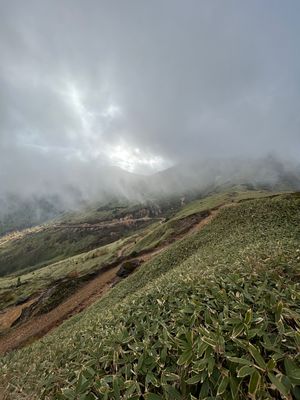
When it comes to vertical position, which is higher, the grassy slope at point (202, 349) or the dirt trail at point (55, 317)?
the grassy slope at point (202, 349)

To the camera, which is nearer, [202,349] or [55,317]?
[202,349]

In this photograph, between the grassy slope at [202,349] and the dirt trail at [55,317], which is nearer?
the grassy slope at [202,349]

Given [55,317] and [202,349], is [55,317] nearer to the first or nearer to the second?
[55,317]

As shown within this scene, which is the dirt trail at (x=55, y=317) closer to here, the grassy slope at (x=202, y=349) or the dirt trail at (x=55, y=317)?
the dirt trail at (x=55, y=317)

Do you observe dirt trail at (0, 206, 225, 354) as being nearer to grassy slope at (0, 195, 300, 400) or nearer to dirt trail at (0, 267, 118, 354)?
dirt trail at (0, 267, 118, 354)

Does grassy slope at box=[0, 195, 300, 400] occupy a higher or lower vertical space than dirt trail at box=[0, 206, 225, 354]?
higher

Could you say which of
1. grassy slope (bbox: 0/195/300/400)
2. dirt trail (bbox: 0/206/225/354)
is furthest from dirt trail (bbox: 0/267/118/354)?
→ grassy slope (bbox: 0/195/300/400)

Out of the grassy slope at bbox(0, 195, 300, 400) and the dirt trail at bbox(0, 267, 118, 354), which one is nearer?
the grassy slope at bbox(0, 195, 300, 400)

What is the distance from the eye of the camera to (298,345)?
14.6ft

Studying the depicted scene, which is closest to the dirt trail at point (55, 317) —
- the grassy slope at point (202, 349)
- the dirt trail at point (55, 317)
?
the dirt trail at point (55, 317)

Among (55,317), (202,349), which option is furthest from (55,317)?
(202,349)

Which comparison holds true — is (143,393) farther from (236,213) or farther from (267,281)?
(236,213)

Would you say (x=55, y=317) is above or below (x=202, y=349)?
below

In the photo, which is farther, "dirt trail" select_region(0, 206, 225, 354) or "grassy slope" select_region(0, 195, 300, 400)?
"dirt trail" select_region(0, 206, 225, 354)
